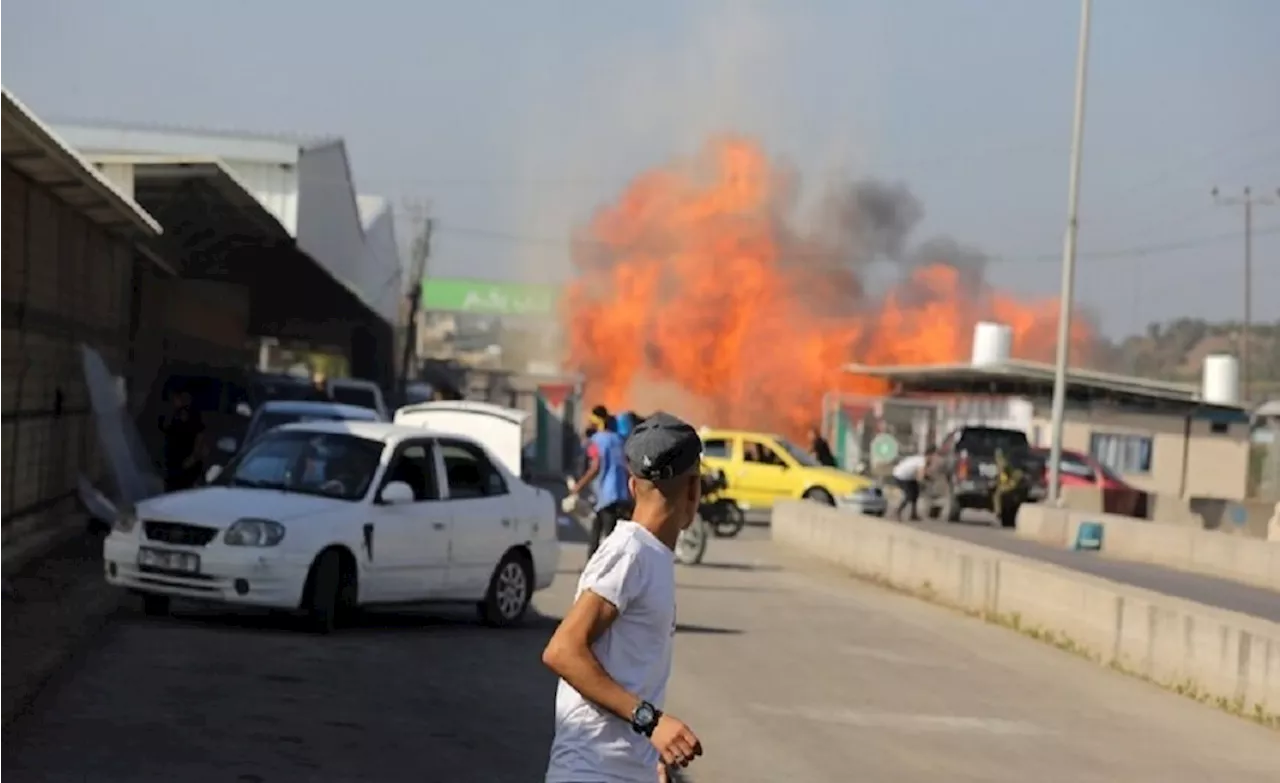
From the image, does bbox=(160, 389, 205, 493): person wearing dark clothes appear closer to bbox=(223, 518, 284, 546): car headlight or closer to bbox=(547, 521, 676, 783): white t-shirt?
bbox=(223, 518, 284, 546): car headlight

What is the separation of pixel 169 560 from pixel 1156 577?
1658 cm

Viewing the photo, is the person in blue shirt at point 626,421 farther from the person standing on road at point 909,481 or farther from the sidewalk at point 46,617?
the person standing on road at point 909,481

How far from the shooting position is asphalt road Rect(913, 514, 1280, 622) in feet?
77.5

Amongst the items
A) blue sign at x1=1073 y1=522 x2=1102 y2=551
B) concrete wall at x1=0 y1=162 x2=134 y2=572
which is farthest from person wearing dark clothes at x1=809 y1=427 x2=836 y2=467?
concrete wall at x1=0 y1=162 x2=134 y2=572

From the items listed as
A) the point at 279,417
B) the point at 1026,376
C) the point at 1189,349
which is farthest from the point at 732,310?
the point at 1189,349

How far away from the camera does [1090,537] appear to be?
109 ft

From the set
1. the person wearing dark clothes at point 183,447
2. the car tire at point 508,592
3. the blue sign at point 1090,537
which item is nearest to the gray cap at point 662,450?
the car tire at point 508,592

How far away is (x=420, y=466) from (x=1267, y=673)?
6.59 meters

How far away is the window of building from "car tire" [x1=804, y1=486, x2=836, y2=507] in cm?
1513

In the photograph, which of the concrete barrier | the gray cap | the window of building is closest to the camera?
the gray cap

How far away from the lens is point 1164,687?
592 inches

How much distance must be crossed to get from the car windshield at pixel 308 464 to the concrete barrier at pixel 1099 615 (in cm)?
595

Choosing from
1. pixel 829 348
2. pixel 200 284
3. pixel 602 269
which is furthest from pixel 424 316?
pixel 200 284

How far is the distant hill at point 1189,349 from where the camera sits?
126938 millimetres
